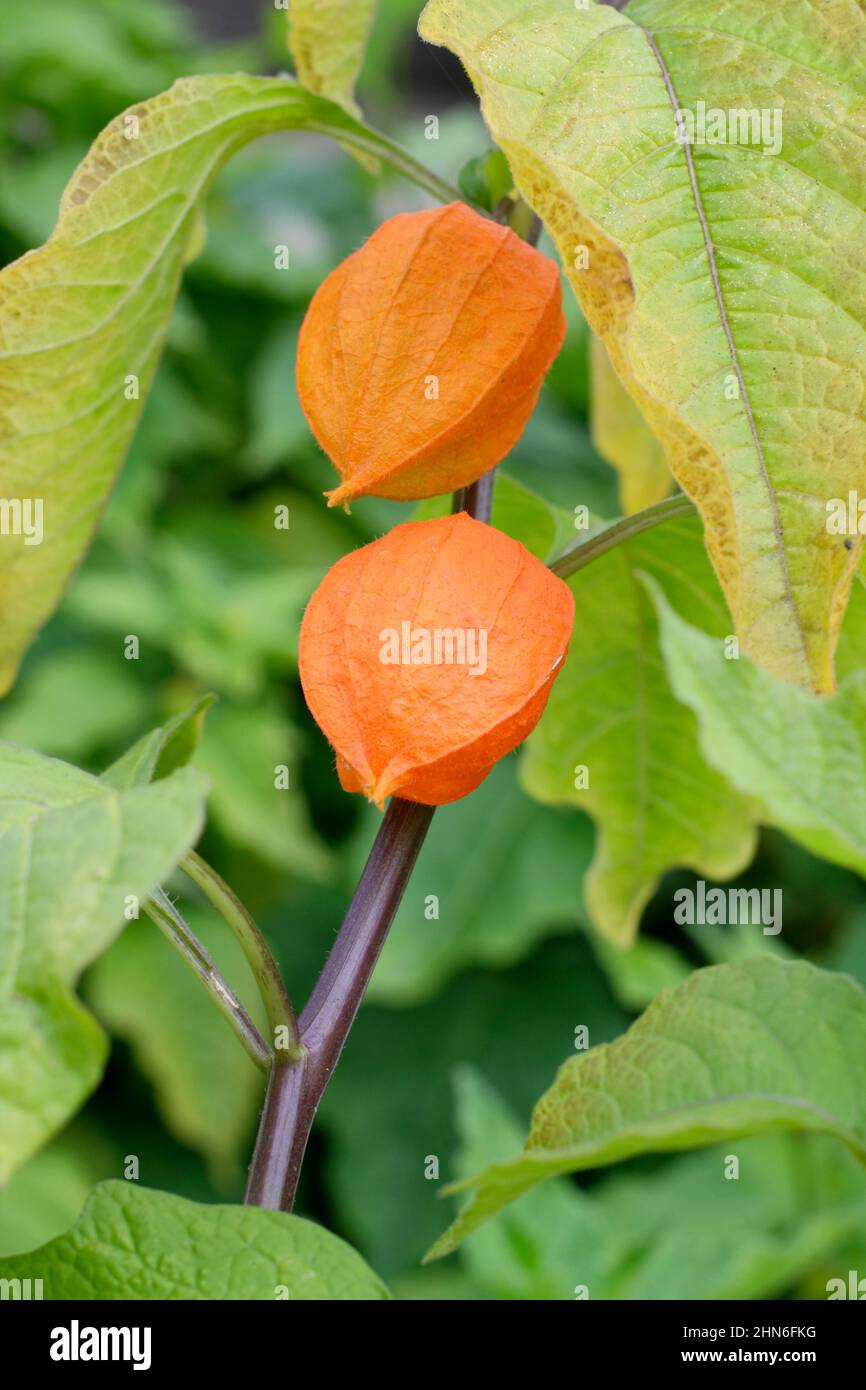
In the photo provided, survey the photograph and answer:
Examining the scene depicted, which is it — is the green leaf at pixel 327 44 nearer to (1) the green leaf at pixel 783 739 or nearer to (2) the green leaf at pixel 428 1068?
(1) the green leaf at pixel 783 739

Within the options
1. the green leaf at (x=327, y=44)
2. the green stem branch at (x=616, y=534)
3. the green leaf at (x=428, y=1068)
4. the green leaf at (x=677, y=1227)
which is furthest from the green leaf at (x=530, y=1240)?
the green leaf at (x=327, y=44)

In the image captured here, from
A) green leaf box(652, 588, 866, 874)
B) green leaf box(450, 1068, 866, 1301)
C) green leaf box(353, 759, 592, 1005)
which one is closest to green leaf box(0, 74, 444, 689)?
green leaf box(652, 588, 866, 874)

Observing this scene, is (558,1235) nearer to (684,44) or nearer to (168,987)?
(168,987)

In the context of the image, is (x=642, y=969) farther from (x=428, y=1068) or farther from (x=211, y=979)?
(x=211, y=979)
